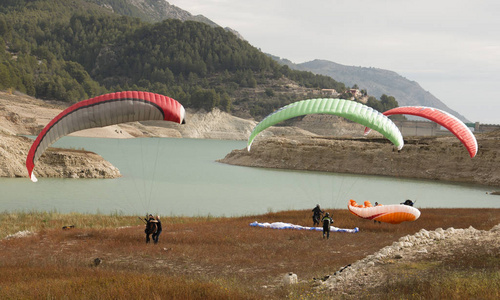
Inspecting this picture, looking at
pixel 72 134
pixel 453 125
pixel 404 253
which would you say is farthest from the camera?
pixel 72 134

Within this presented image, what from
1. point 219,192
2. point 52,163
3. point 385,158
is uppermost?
point 385,158

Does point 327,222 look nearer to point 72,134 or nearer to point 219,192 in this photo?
point 219,192

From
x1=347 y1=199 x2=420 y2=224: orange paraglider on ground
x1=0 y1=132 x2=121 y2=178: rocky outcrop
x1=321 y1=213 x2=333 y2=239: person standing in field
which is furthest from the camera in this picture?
x1=0 y1=132 x2=121 y2=178: rocky outcrop

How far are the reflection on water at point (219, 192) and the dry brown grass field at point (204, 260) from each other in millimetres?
7599

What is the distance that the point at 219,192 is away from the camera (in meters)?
44.4

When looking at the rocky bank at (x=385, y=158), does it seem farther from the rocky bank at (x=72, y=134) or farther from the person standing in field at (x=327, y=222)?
the person standing in field at (x=327, y=222)

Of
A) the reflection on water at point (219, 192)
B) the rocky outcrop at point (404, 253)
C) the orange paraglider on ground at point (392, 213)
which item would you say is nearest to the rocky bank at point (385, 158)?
the reflection on water at point (219, 192)

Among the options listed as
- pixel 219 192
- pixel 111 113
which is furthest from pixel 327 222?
pixel 219 192

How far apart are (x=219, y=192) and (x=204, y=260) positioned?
28.0 metres

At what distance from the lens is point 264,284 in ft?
42.3

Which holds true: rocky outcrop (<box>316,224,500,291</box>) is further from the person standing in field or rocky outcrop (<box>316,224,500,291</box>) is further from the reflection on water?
the reflection on water

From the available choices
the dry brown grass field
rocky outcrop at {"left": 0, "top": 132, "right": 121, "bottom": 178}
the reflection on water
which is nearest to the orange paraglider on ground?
the dry brown grass field

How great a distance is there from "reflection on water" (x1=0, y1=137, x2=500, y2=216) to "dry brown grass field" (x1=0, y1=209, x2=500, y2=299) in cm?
760

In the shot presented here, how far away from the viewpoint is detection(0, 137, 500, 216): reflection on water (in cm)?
3412
